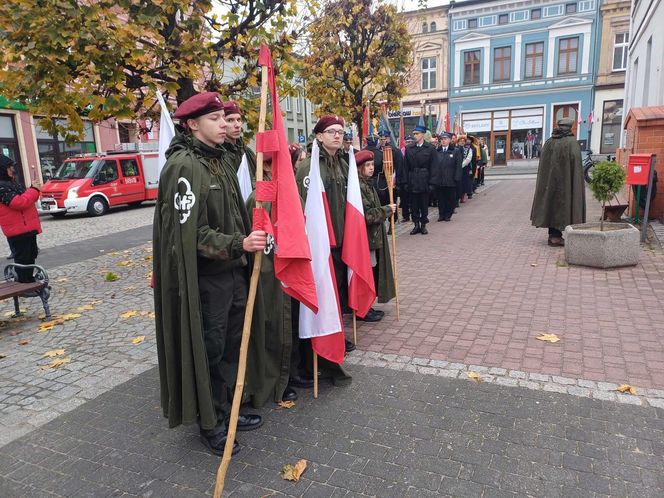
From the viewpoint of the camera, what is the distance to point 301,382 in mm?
3963

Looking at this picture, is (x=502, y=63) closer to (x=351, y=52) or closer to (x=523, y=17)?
(x=523, y=17)

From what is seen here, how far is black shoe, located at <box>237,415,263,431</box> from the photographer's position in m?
3.33

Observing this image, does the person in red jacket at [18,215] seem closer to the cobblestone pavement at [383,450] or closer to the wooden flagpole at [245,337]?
the cobblestone pavement at [383,450]

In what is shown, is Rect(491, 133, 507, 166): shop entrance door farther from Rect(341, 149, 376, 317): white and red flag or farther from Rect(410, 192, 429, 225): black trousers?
Rect(341, 149, 376, 317): white and red flag

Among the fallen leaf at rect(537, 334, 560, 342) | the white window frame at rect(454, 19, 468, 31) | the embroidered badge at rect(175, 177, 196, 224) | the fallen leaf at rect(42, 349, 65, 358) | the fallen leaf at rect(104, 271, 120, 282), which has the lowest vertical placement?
the fallen leaf at rect(104, 271, 120, 282)

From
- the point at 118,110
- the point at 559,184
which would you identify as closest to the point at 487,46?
the point at 559,184

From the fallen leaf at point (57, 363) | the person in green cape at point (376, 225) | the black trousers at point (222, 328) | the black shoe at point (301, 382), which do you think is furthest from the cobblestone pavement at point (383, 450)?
the person in green cape at point (376, 225)

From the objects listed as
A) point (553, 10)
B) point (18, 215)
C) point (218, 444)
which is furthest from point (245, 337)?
point (553, 10)

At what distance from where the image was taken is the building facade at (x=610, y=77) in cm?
3306

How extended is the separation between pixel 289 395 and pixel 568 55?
3813cm

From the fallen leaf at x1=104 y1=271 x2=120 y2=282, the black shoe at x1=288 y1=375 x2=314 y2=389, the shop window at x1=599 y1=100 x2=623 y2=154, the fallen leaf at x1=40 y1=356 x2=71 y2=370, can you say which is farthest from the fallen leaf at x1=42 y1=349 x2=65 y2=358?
the shop window at x1=599 y1=100 x2=623 y2=154

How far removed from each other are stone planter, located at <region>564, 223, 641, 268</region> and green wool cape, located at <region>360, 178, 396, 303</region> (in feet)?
10.7

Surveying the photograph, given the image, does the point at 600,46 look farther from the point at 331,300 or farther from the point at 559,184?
the point at 331,300

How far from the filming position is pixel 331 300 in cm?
381
